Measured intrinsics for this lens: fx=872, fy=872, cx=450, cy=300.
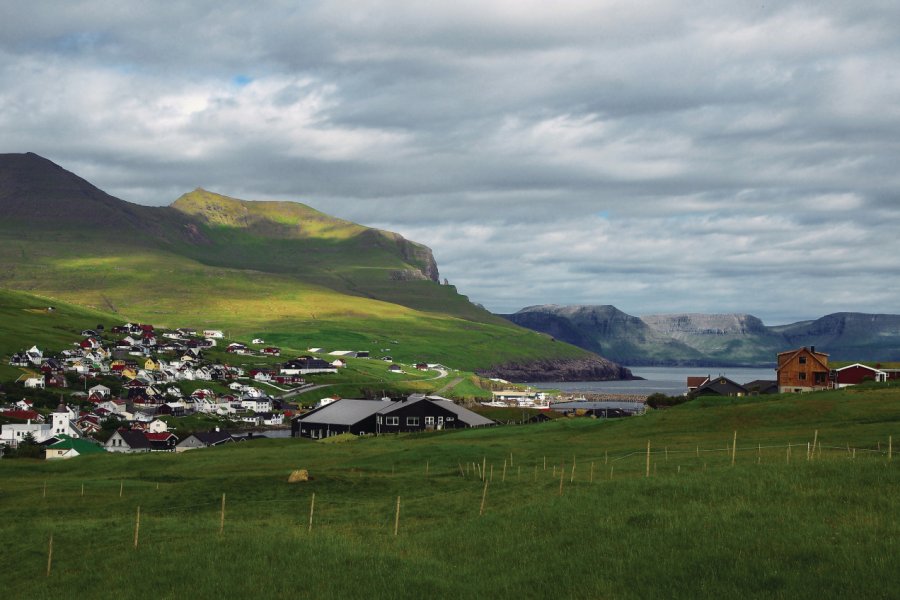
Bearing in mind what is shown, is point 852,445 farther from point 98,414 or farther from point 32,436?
point 98,414

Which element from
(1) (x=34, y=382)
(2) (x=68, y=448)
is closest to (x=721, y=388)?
(2) (x=68, y=448)

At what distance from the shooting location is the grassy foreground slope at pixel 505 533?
23.6 metres

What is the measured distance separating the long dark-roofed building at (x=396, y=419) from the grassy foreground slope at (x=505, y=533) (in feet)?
233

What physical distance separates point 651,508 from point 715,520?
361 centimetres

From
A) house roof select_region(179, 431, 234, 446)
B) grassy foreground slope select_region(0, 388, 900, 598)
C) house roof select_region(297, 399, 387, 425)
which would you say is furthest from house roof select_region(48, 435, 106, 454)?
grassy foreground slope select_region(0, 388, 900, 598)

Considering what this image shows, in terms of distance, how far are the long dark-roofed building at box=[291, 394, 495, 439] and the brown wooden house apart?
149ft

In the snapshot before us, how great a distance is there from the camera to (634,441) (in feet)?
244

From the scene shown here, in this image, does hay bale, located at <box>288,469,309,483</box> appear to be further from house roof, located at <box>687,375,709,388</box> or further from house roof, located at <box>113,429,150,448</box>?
house roof, located at <box>687,375,709,388</box>

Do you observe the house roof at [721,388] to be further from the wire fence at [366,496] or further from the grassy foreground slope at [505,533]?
the grassy foreground slope at [505,533]

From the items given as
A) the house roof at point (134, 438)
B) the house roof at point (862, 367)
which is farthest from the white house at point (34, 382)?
the house roof at point (862, 367)

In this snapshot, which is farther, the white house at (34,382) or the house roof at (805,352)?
the white house at (34,382)

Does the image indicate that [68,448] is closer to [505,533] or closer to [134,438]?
[134,438]

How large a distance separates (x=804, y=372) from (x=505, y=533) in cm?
11248

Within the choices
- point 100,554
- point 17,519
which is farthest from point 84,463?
point 100,554
